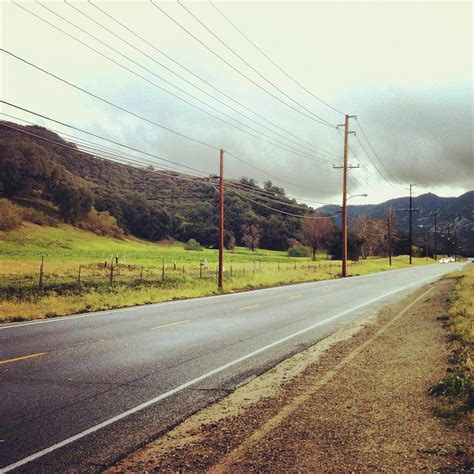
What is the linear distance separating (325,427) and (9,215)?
8925 centimetres

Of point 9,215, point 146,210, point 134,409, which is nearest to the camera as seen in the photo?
point 134,409

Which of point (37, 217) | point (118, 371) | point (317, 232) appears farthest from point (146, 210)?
point (118, 371)

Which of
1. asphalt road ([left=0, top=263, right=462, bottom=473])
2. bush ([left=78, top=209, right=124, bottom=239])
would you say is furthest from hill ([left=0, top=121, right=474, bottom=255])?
asphalt road ([left=0, top=263, right=462, bottom=473])

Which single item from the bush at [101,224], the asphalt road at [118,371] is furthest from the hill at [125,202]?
the asphalt road at [118,371]

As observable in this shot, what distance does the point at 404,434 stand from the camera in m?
5.34

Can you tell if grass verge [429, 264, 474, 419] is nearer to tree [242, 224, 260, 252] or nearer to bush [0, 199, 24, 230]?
bush [0, 199, 24, 230]

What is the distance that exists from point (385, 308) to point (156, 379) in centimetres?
1318

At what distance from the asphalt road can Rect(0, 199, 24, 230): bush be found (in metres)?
74.4

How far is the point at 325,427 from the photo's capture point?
5.61 meters

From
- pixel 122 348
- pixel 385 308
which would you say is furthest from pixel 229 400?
pixel 385 308

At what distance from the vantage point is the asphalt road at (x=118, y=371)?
5223 millimetres

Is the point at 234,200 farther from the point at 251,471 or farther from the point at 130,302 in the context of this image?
the point at 251,471

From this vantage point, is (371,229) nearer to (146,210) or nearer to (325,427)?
(146,210)

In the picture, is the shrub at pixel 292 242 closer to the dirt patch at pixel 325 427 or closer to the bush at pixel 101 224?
the bush at pixel 101 224
